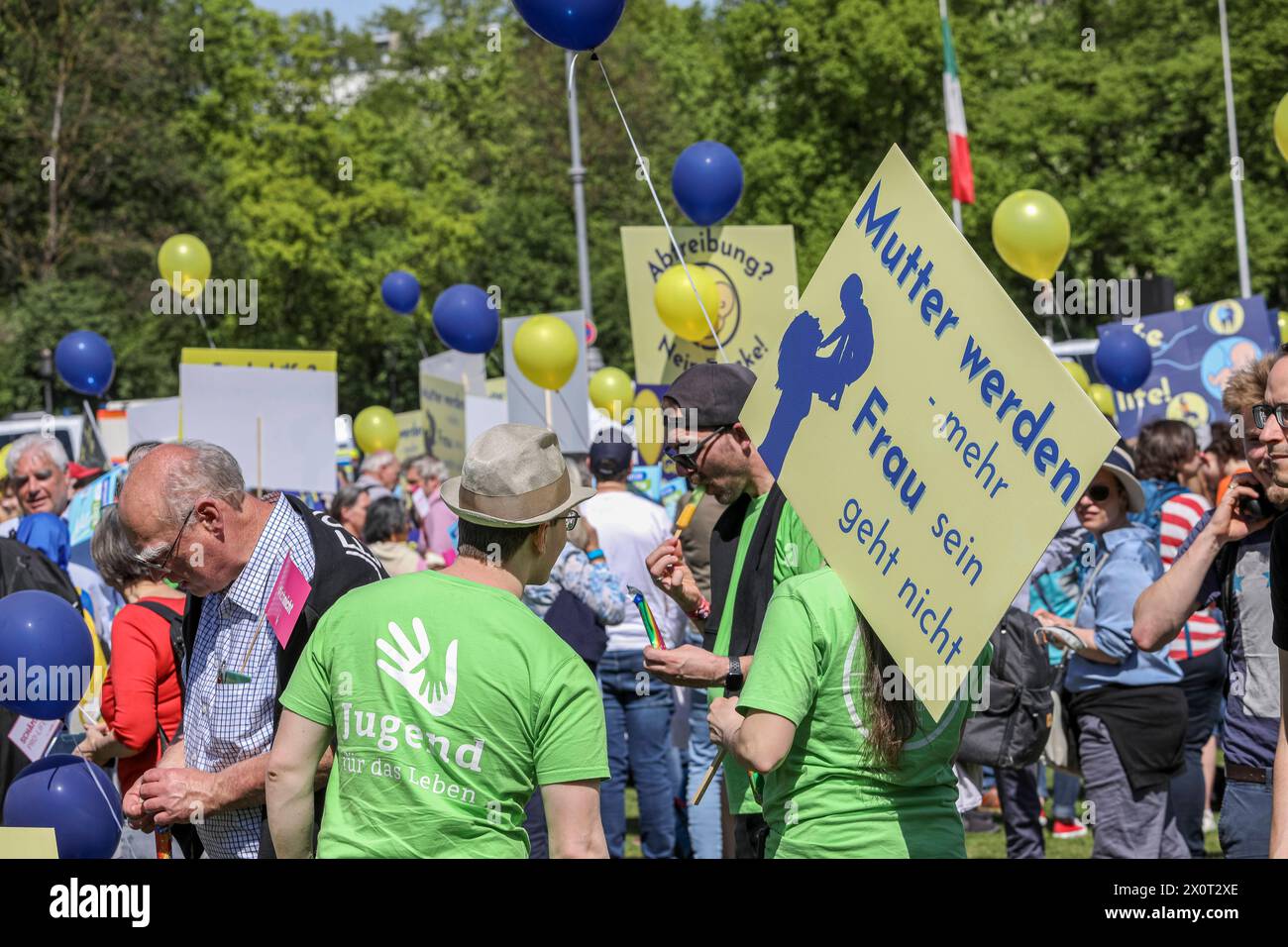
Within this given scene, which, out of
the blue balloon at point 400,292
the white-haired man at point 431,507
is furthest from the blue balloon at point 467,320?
Answer: the blue balloon at point 400,292

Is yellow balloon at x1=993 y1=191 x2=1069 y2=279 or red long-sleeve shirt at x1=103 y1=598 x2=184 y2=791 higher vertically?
yellow balloon at x1=993 y1=191 x2=1069 y2=279

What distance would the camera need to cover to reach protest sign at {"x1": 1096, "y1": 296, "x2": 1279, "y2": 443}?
12.2m

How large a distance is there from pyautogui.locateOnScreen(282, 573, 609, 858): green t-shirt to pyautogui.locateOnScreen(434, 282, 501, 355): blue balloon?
9.10m

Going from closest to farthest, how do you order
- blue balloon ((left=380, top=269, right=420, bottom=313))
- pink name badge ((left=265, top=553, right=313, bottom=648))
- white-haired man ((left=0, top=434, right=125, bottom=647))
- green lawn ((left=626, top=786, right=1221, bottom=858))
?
pink name badge ((left=265, top=553, right=313, bottom=648)), white-haired man ((left=0, top=434, right=125, bottom=647)), green lawn ((left=626, top=786, right=1221, bottom=858)), blue balloon ((left=380, top=269, right=420, bottom=313))

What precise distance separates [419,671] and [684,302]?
5.66 metres

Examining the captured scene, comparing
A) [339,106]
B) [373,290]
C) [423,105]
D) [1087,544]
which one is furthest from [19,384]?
[1087,544]

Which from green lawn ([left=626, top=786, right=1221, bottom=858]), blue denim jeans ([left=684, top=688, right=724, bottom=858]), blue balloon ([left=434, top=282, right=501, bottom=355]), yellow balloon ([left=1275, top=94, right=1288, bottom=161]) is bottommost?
green lawn ([left=626, top=786, right=1221, bottom=858])

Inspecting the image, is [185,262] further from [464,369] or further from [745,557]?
[745,557]

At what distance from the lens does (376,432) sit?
1472cm

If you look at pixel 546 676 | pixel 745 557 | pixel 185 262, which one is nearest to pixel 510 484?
pixel 546 676

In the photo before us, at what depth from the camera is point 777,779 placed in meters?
3.22

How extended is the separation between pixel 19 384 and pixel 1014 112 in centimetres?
2239
